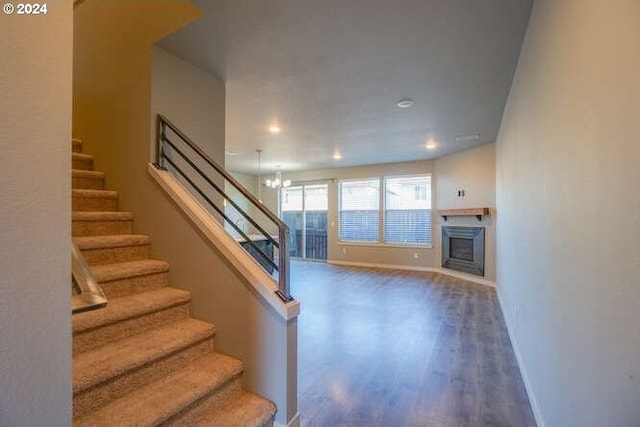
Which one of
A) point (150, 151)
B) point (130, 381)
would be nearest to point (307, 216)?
point (150, 151)

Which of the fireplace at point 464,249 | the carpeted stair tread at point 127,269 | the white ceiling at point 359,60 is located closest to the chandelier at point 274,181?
the white ceiling at point 359,60

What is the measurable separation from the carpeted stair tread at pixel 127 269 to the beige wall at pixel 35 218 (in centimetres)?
126

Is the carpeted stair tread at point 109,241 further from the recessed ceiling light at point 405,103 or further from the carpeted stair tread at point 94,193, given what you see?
the recessed ceiling light at point 405,103

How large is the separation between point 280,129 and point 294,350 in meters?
3.79

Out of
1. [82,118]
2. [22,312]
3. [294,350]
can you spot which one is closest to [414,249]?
[294,350]

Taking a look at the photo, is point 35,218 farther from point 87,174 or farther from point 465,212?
point 465,212

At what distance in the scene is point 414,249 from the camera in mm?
7445

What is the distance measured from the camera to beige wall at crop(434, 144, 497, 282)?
5695mm

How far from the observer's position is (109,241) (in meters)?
2.20

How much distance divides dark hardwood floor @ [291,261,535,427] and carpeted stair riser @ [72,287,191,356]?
1108mm

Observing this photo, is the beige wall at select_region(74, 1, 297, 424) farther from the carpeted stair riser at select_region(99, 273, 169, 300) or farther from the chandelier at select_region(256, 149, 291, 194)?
the chandelier at select_region(256, 149, 291, 194)

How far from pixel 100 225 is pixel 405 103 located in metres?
3.37

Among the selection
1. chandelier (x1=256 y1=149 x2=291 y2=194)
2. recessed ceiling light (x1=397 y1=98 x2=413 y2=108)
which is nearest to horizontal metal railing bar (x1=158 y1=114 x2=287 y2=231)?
recessed ceiling light (x1=397 y1=98 x2=413 y2=108)

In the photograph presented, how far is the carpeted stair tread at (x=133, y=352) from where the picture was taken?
1422 millimetres
